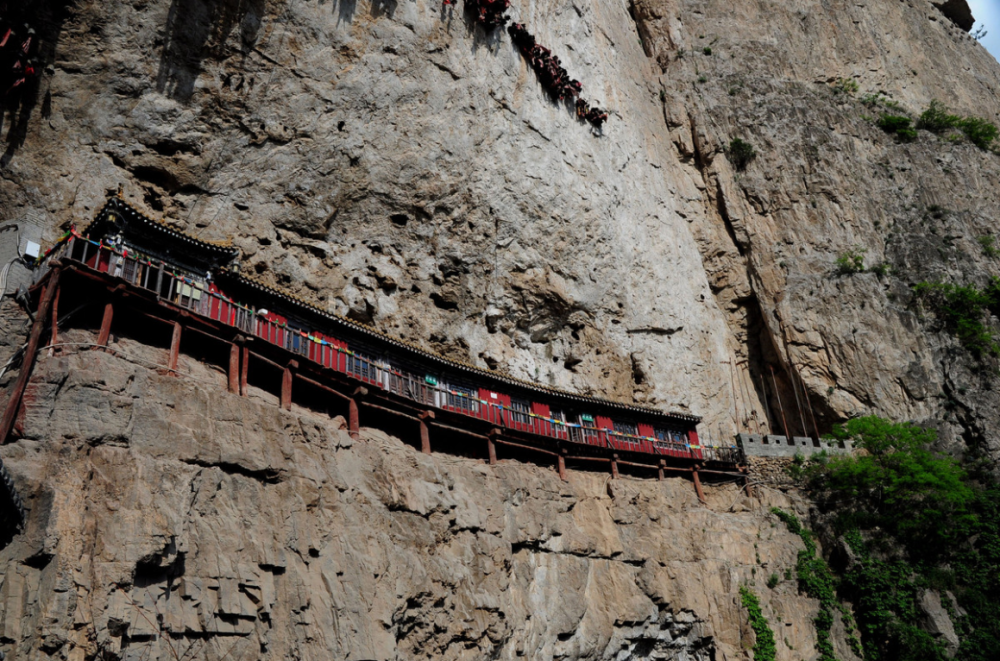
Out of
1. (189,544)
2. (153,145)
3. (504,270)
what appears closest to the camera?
(189,544)

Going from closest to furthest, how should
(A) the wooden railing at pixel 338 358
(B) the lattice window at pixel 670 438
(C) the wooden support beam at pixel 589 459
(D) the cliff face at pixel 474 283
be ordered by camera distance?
(D) the cliff face at pixel 474 283 → (A) the wooden railing at pixel 338 358 → (C) the wooden support beam at pixel 589 459 → (B) the lattice window at pixel 670 438

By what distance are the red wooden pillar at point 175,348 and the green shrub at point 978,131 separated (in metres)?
60.6

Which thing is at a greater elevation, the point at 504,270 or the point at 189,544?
the point at 504,270

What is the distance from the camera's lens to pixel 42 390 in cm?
2003

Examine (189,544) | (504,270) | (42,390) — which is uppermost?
(504,270)

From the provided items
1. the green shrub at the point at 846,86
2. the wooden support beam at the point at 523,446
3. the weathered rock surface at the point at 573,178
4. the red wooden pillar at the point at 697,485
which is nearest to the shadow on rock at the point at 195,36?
the weathered rock surface at the point at 573,178

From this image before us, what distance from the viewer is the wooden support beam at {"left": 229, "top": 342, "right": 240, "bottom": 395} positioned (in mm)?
25188

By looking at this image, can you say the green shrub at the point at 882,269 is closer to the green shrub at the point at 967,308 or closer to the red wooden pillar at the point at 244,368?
the green shrub at the point at 967,308

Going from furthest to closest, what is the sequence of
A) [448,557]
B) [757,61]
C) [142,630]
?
[757,61]
[448,557]
[142,630]

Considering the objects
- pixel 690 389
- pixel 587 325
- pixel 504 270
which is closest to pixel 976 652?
pixel 690 389

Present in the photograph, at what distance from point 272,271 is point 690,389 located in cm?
2517

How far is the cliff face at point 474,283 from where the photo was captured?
20.4m

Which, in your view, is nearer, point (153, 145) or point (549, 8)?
point (153, 145)

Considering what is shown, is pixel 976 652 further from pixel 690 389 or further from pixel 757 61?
pixel 757 61
